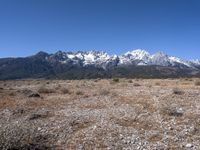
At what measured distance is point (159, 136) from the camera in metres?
16.4

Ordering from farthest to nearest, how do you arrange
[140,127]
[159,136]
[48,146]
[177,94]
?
[177,94] < [140,127] < [159,136] < [48,146]

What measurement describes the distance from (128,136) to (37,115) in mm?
8552

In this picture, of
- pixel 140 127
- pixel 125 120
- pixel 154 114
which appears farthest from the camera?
pixel 154 114

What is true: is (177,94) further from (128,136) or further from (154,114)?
(128,136)

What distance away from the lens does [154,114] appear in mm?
21766

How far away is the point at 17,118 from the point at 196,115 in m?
12.9

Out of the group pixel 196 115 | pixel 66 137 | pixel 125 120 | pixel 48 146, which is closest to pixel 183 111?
pixel 196 115

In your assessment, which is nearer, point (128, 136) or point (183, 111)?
point (128, 136)

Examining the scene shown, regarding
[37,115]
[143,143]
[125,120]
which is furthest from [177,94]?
[143,143]

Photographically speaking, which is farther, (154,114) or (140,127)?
(154,114)

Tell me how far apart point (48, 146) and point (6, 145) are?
2633 millimetres

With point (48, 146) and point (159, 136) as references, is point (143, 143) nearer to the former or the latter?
point (159, 136)

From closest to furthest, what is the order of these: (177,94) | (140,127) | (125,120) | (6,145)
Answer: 1. (6,145)
2. (140,127)
3. (125,120)
4. (177,94)

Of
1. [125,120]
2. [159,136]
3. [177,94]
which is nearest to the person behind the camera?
[159,136]
